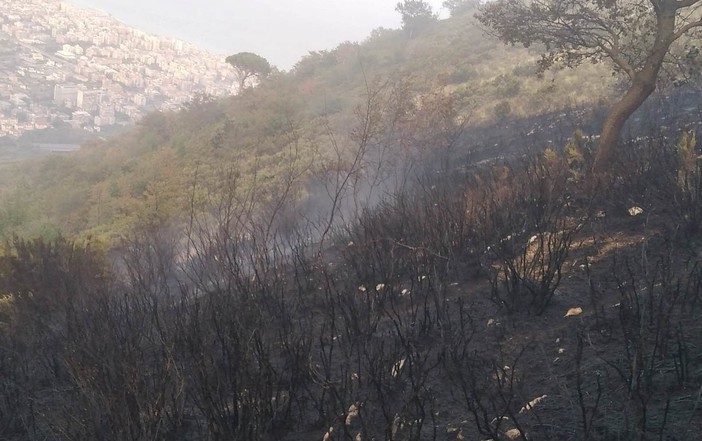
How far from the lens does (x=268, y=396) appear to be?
2.15m

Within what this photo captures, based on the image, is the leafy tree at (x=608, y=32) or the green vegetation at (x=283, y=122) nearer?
the leafy tree at (x=608, y=32)

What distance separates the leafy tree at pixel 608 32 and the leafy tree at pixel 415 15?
34038 mm

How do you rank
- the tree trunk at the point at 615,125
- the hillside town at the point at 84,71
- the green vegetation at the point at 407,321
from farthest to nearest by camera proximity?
the hillside town at the point at 84,71
the tree trunk at the point at 615,125
the green vegetation at the point at 407,321

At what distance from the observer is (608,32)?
6582 mm

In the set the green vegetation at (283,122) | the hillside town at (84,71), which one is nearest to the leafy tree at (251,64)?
the green vegetation at (283,122)

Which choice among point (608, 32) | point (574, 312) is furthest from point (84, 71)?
point (574, 312)

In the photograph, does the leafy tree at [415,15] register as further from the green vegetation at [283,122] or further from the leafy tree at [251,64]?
the leafy tree at [251,64]

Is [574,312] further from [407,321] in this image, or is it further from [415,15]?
[415,15]

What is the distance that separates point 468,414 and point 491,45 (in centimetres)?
2766

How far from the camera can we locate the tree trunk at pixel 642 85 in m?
5.57

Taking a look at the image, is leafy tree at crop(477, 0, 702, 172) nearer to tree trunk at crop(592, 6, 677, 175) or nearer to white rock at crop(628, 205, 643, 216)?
tree trunk at crop(592, 6, 677, 175)

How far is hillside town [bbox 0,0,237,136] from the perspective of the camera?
54.1 m

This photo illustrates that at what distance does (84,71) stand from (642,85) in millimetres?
75748

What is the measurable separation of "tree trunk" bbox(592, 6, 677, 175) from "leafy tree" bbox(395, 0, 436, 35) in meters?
35.2
